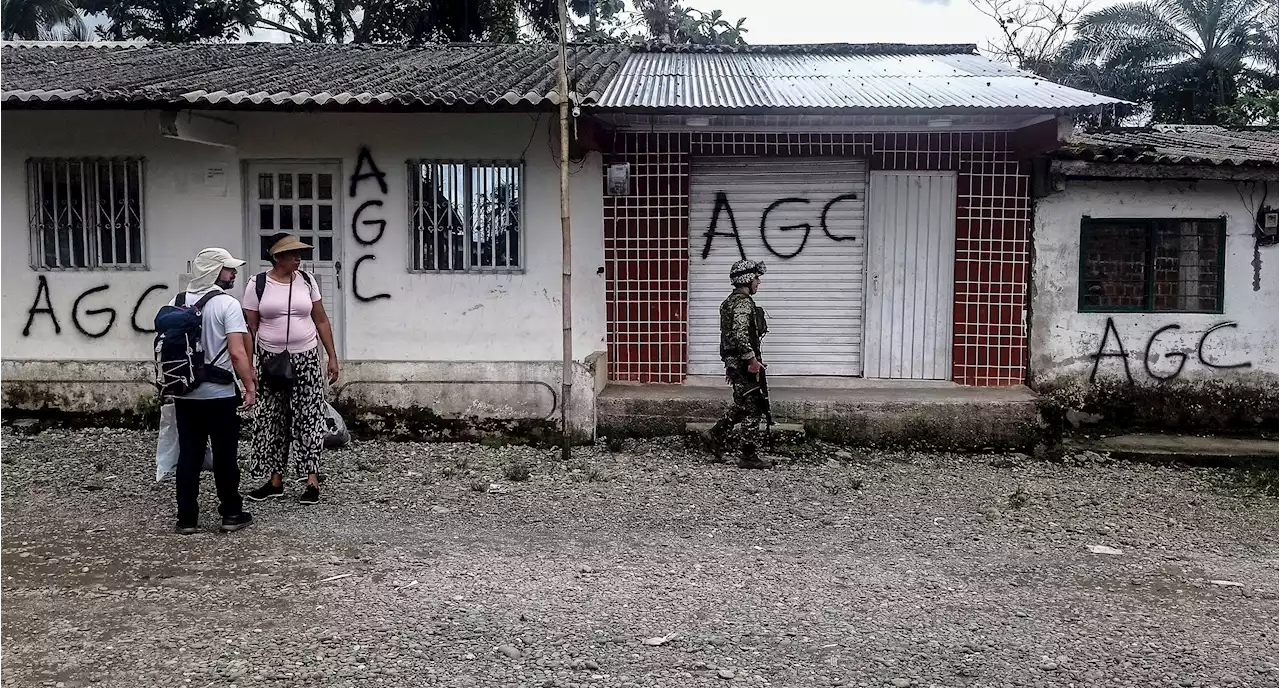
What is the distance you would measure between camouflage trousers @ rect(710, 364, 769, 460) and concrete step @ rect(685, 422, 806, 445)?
0.19m

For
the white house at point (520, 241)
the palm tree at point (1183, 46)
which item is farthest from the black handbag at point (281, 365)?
the palm tree at point (1183, 46)

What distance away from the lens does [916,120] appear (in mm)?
7363

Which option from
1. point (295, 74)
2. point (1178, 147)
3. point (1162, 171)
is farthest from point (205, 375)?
point (1178, 147)

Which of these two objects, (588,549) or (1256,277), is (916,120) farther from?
(588,549)

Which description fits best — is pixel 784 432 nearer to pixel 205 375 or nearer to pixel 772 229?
pixel 772 229

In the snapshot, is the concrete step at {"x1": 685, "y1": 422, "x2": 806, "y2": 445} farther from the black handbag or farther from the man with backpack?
the man with backpack

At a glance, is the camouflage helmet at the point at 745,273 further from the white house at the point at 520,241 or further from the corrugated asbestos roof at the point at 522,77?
the white house at the point at 520,241

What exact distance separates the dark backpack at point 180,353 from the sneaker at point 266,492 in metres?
1.00

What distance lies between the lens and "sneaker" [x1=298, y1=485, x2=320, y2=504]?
19.1 ft

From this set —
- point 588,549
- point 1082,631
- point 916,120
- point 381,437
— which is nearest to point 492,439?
point 381,437

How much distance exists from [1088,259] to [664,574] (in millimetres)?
5079

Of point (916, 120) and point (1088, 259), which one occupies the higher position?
point (916, 120)

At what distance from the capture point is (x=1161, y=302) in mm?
7961

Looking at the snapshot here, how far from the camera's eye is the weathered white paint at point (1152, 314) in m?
7.82
